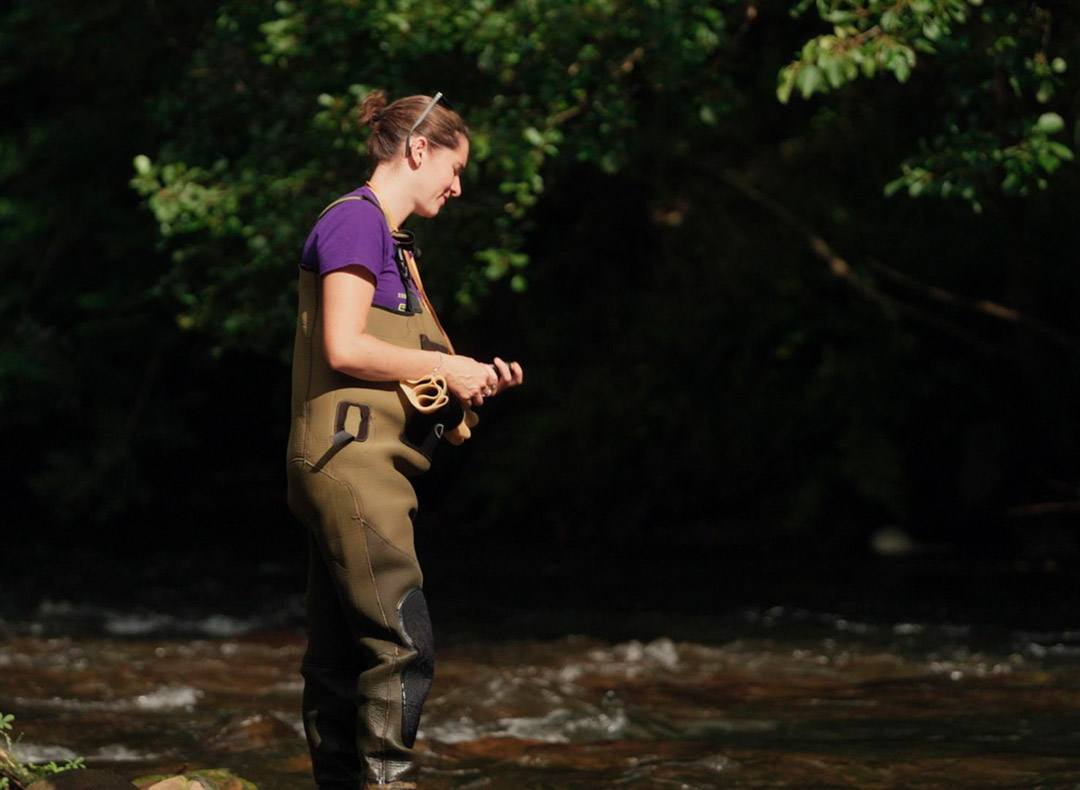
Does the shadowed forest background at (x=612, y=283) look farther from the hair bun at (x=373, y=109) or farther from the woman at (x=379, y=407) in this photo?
the woman at (x=379, y=407)

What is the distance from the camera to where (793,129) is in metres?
14.0

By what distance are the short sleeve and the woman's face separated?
17 centimetres


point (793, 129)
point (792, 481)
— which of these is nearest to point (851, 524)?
point (792, 481)

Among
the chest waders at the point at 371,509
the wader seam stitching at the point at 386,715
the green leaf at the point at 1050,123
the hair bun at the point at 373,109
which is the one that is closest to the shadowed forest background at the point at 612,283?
the green leaf at the point at 1050,123

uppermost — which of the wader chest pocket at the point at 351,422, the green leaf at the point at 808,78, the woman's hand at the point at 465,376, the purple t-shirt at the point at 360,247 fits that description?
the green leaf at the point at 808,78

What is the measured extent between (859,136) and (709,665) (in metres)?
6.29

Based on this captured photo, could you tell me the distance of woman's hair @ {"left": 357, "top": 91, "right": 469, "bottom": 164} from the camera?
429 cm

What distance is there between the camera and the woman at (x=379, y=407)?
4117mm

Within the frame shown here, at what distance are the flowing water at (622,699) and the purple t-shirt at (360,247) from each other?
7.19 feet

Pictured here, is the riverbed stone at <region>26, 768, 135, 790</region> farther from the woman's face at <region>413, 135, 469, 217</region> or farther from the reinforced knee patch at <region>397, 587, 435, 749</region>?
the woman's face at <region>413, 135, 469, 217</region>

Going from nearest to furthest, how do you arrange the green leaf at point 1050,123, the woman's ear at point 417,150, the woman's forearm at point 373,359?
the woman's forearm at point 373,359
the woman's ear at point 417,150
the green leaf at point 1050,123

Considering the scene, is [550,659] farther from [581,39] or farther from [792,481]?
[792,481]

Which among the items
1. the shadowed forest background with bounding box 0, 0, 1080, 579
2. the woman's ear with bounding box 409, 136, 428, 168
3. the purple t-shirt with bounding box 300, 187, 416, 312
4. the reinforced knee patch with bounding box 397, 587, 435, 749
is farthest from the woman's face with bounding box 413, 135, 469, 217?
the shadowed forest background with bounding box 0, 0, 1080, 579

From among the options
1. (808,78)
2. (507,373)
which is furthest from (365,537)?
(808,78)
